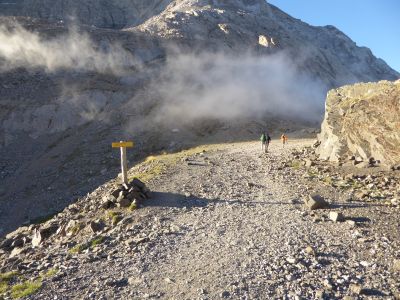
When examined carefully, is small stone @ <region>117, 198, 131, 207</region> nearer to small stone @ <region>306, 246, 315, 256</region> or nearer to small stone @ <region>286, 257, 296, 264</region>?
small stone @ <region>286, 257, 296, 264</region>

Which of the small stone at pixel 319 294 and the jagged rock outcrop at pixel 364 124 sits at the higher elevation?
the jagged rock outcrop at pixel 364 124

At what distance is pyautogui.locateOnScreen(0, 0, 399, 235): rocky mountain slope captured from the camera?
4091cm

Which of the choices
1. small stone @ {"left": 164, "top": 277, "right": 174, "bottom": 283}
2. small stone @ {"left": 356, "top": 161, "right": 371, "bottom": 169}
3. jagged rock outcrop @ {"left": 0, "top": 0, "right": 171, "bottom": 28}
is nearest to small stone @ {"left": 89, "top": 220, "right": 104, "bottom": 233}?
small stone @ {"left": 164, "top": 277, "right": 174, "bottom": 283}

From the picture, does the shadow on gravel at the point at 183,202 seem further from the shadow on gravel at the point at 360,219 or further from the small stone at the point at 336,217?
the shadow on gravel at the point at 360,219

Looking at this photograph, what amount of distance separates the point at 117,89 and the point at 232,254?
175ft

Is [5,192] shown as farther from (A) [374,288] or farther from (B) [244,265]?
(A) [374,288]

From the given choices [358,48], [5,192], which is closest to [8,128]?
[5,192]

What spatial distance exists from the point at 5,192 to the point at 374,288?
118 ft

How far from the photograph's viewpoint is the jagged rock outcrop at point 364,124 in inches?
904

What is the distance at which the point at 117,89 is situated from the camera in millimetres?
62594

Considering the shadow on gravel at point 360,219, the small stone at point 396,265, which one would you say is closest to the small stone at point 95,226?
the shadow on gravel at point 360,219

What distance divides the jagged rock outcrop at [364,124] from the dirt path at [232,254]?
23.4 ft

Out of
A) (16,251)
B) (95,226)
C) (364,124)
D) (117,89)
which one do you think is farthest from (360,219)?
(117,89)

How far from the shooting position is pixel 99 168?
128ft
